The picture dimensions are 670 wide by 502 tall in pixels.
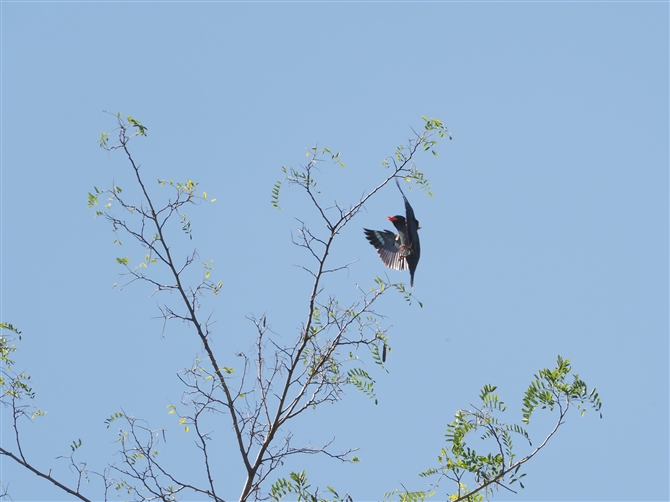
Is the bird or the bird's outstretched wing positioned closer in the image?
the bird

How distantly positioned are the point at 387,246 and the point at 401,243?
567mm

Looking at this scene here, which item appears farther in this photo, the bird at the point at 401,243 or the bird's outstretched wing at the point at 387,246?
the bird's outstretched wing at the point at 387,246

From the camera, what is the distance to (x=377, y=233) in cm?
962

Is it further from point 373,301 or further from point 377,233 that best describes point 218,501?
point 377,233

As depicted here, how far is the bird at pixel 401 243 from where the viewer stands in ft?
28.1

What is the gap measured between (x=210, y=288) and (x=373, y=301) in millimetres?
925

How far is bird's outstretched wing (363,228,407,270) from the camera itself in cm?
933

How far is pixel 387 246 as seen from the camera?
9.52 m

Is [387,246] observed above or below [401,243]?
above

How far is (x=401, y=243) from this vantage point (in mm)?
8969

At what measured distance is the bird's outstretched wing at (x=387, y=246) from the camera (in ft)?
30.6

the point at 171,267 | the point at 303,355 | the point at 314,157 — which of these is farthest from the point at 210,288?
the point at 314,157

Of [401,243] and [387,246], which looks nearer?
[401,243]

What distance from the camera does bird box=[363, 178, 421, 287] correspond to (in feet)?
28.1
